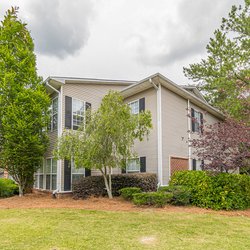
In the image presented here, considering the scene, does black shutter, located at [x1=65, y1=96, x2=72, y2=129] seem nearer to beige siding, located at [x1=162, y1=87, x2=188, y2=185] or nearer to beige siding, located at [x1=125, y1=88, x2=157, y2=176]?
beige siding, located at [x1=125, y1=88, x2=157, y2=176]

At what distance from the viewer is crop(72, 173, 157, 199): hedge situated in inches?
443

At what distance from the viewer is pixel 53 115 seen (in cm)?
1368

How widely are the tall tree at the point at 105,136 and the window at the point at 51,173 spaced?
3.00 m

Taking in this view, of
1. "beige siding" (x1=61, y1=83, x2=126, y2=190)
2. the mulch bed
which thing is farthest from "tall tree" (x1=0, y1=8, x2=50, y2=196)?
the mulch bed

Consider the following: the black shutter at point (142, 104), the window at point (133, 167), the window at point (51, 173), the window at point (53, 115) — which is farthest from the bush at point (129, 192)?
the window at point (53, 115)

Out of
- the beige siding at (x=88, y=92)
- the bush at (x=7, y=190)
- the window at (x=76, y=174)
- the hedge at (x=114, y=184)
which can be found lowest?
the bush at (x=7, y=190)

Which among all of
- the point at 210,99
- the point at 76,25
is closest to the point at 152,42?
the point at 76,25

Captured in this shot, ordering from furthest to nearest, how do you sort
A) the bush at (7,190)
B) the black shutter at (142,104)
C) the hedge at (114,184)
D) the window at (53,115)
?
the window at (53,115) < the black shutter at (142,104) < the bush at (7,190) < the hedge at (114,184)

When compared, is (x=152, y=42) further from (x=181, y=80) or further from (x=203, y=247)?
(x=203, y=247)

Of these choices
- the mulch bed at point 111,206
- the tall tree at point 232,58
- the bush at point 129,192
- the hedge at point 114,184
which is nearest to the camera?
the mulch bed at point 111,206

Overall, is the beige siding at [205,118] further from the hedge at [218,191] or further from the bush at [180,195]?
the bush at [180,195]

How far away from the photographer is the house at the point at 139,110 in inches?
475

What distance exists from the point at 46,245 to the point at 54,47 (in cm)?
1422

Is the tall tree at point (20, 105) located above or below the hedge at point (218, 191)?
above
